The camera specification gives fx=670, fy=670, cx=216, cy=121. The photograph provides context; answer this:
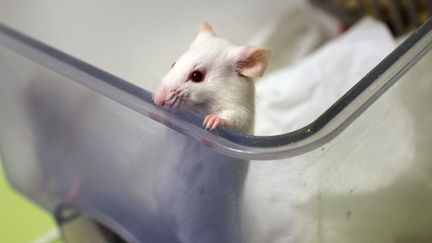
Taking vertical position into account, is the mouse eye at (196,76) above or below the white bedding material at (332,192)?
above

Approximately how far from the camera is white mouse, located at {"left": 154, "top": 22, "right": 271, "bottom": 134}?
566 mm

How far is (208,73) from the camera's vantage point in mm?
579

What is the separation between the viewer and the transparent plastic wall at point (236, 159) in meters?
0.57

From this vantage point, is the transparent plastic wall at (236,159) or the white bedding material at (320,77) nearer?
the transparent plastic wall at (236,159)

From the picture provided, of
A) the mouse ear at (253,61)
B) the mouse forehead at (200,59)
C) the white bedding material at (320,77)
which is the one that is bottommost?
the white bedding material at (320,77)

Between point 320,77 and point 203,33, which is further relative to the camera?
point 320,77

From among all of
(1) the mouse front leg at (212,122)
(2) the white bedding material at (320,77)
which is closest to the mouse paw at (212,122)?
(1) the mouse front leg at (212,122)

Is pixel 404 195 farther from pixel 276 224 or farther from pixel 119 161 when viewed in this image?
pixel 119 161

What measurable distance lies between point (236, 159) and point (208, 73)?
79 mm

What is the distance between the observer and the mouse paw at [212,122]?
1.80 feet

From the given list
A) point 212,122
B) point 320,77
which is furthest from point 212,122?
point 320,77

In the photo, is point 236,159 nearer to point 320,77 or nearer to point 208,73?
point 208,73

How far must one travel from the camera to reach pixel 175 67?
22.7 inches

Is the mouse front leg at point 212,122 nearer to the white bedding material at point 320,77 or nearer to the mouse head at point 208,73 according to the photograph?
the mouse head at point 208,73
